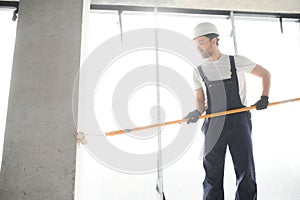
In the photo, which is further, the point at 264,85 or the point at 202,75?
the point at 202,75

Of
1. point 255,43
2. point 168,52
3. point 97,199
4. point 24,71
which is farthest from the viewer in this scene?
point 255,43

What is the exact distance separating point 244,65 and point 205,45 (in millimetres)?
343

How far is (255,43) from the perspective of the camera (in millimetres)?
2549

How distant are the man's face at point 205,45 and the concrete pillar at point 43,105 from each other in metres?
0.94

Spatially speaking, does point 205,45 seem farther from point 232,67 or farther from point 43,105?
point 43,105

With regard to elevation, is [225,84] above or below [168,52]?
below

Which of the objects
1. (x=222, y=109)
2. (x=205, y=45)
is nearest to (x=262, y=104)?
(x=222, y=109)

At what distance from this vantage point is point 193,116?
1958mm

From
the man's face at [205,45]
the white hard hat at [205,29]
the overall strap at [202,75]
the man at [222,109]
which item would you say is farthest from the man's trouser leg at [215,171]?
the white hard hat at [205,29]

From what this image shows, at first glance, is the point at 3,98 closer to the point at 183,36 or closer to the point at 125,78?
the point at 125,78

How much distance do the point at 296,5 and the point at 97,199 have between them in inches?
101

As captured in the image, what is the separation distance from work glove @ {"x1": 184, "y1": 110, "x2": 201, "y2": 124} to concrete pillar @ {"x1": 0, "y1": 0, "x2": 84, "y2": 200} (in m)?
0.85

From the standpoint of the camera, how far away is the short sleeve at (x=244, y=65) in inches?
77.4

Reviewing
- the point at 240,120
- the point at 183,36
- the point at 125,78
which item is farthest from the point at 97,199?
the point at 183,36
